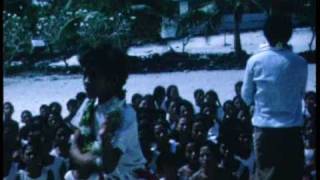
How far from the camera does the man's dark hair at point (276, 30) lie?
3.24 metres

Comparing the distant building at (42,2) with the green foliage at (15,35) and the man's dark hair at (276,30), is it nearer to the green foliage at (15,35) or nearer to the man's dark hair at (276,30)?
the green foliage at (15,35)

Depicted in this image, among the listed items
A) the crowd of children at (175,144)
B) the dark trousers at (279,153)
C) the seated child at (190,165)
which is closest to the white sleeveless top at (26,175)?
the crowd of children at (175,144)

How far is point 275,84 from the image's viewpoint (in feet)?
10.2

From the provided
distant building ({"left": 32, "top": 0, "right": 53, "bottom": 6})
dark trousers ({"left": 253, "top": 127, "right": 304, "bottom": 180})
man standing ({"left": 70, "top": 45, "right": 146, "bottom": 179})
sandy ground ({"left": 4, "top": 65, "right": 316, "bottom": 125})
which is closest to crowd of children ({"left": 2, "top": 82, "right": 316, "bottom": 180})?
dark trousers ({"left": 253, "top": 127, "right": 304, "bottom": 180})

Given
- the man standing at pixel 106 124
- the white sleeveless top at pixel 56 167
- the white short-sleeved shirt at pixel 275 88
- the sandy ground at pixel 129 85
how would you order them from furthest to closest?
the sandy ground at pixel 129 85 < the white sleeveless top at pixel 56 167 < the white short-sleeved shirt at pixel 275 88 < the man standing at pixel 106 124

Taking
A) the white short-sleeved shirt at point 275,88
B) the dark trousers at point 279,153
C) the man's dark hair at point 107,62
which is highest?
the man's dark hair at point 107,62

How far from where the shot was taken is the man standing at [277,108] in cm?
312

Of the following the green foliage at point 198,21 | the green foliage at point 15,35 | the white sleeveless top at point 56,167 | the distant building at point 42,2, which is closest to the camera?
the white sleeveless top at point 56,167

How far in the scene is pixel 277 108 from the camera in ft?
10.2

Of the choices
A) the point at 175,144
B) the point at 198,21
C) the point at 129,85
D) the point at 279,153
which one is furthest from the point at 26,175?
the point at 198,21

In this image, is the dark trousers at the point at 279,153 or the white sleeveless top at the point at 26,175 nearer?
Answer: the dark trousers at the point at 279,153

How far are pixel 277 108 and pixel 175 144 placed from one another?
1439 millimetres

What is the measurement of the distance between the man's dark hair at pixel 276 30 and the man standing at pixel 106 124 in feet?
3.76

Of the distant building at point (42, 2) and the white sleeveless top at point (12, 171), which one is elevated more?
the distant building at point (42, 2)
